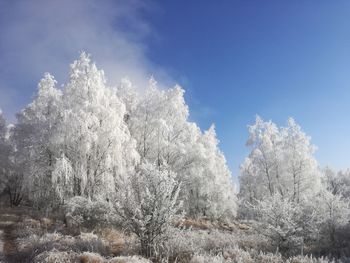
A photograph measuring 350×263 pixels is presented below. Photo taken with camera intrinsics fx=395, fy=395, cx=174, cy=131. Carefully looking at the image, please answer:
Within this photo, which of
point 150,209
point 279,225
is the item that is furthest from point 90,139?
point 279,225

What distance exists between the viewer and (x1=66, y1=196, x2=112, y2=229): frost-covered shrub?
19.9 m

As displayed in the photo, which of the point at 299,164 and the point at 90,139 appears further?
the point at 299,164

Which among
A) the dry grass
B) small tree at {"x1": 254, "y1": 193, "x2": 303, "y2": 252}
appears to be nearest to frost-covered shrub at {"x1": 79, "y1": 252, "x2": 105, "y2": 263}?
the dry grass

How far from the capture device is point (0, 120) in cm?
3794

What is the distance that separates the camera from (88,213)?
20.3 meters

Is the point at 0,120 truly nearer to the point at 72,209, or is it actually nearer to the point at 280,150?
the point at 72,209

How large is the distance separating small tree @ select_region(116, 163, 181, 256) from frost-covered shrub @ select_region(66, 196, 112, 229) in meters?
6.28

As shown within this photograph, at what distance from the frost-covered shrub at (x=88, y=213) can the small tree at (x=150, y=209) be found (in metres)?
6.28

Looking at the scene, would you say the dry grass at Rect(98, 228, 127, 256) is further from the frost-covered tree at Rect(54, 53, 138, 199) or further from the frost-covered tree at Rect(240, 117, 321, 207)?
the frost-covered tree at Rect(240, 117, 321, 207)

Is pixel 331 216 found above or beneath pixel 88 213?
above

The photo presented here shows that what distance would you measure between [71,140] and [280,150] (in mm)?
24121

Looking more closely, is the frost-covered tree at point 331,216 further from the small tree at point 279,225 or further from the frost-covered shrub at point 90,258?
the frost-covered shrub at point 90,258

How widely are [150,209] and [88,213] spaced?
26.5 ft

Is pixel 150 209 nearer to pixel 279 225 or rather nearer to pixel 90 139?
pixel 279 225
